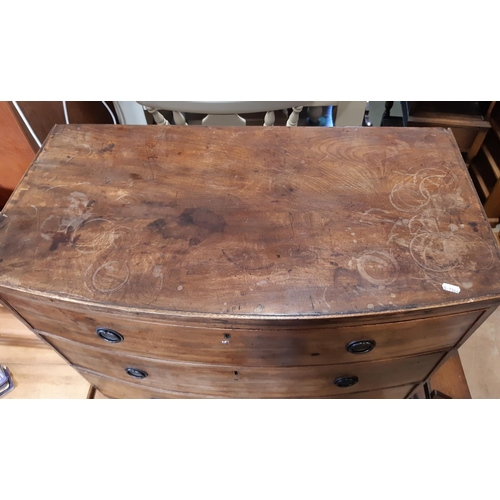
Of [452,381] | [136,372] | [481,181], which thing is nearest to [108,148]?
[136,372]

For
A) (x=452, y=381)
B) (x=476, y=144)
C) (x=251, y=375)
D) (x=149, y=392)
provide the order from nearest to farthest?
(x=251, y=375) → (x=149, y=392) → (x=452, y=381) → (x=476, y=144)

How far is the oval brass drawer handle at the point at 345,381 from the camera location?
0.93m

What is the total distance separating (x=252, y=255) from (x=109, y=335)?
0.34 metres

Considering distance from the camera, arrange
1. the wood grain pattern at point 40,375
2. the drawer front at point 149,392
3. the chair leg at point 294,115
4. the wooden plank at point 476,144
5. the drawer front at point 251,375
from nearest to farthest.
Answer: the drawer front at point 251,375
the drawer front at point 149,392
the chair leg at point 294,115
the wood grain pattern at point 40,375
the wooden plank at point 476,144

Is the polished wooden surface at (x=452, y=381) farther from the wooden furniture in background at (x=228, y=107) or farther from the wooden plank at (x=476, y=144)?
the wooden furniture in background at (x=228, y=107)

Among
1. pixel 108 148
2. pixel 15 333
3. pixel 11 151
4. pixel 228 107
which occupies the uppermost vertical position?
pixel 228 107

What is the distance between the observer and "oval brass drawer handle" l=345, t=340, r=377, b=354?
0.78 m

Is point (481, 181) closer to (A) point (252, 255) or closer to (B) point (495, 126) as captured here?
(B) point (495, 126)

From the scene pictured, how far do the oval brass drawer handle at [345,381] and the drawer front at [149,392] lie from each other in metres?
0.10

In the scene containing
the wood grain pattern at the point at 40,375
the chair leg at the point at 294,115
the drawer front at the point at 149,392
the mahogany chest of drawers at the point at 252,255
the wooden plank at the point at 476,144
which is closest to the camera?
the mahogany chest of drawers at the point at 252,255

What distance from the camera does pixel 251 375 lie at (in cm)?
92

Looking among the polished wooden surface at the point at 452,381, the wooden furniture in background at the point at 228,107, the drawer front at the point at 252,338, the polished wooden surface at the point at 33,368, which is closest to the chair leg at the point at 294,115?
the wooden furniture in background at the point at 228,107

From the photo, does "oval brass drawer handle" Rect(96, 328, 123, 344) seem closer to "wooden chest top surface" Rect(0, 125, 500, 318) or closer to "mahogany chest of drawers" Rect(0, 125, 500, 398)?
"mahogany chest of drawers" Rect(0, 125, 500, 398)

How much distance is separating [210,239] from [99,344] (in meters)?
0.35
